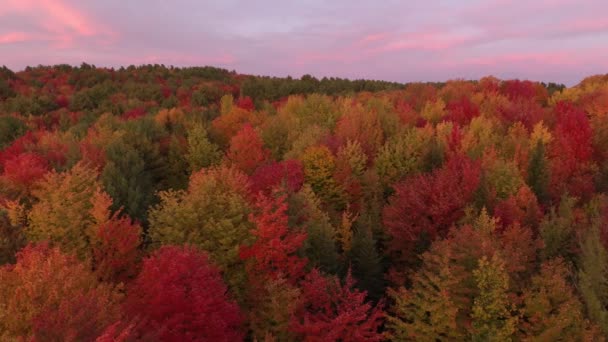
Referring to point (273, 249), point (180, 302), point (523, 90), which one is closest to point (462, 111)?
point (523, 90)

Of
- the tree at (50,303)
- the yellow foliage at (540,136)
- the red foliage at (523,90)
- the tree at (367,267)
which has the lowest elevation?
the tree at (367,267)

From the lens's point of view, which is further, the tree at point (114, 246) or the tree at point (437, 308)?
the tree at point (114, 246)

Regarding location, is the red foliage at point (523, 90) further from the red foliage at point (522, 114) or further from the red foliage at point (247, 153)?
the red foliage at point (247, 153)

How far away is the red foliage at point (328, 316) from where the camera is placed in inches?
969

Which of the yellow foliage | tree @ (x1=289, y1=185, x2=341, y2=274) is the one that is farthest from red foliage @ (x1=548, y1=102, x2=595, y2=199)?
tree @ (x1=289, y1=185, x2=341, y2=274)

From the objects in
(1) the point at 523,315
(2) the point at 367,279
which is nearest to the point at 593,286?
(1) the point at 523,315

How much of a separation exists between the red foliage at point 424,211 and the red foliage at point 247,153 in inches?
790

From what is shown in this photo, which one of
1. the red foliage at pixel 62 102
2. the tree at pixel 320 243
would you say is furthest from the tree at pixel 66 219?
the red foliage at pixel 62 102

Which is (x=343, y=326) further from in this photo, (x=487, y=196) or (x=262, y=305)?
(x=487, y=196)

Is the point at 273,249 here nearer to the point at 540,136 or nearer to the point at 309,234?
the point at 309,234

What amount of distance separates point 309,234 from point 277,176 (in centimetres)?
1109

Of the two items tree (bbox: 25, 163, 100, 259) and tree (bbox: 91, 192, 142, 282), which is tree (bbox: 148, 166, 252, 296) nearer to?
tree (bbox: 91, 192, 142, 282)

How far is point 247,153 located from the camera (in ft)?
184

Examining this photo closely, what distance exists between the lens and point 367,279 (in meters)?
36.7
